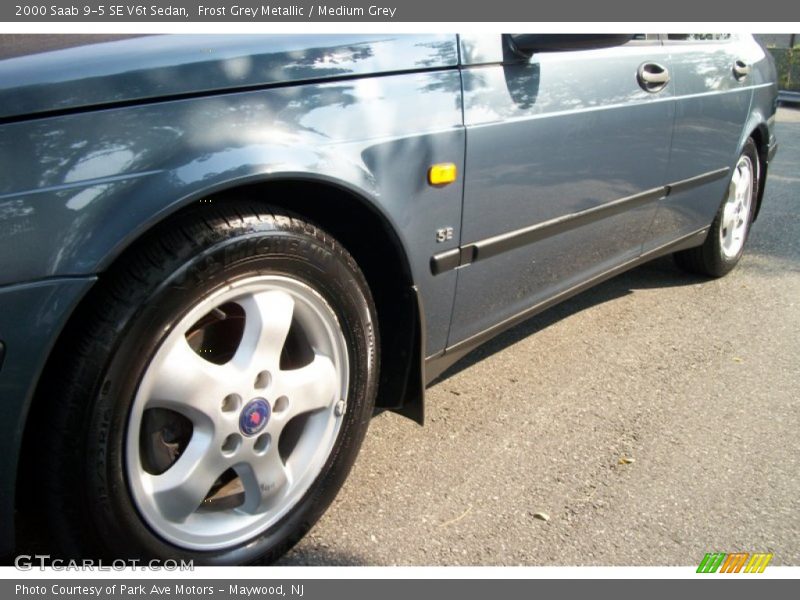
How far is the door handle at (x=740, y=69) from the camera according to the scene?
3818mm

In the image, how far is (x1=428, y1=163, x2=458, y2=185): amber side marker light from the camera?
7.53 feet

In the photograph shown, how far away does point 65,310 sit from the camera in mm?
1646

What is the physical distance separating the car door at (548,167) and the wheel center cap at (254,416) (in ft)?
2.26

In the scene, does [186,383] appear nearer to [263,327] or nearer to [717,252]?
[263,327]

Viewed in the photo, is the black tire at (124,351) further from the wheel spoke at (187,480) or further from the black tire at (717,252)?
the black tire at (717,252)

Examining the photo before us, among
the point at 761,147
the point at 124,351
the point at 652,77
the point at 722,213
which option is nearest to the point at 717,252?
the point at 722,213

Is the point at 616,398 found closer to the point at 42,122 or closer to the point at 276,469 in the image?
the point at 276,469

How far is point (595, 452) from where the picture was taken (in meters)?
2.76

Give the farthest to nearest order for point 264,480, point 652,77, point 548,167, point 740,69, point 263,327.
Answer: point 740,69, point 652,77, point 548,167, point 264,480, point 263,327

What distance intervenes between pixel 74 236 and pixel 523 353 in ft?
7.23

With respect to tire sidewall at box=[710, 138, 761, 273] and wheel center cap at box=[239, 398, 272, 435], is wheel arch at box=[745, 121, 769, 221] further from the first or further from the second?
wheel center cap at box=[239, 398, 272, 435]

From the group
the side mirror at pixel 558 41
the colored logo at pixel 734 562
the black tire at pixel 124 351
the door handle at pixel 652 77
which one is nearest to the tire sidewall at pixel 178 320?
the black tire at pixel 124 351

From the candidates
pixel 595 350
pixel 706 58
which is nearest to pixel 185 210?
pixel 595 350

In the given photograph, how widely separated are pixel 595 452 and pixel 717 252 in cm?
199
